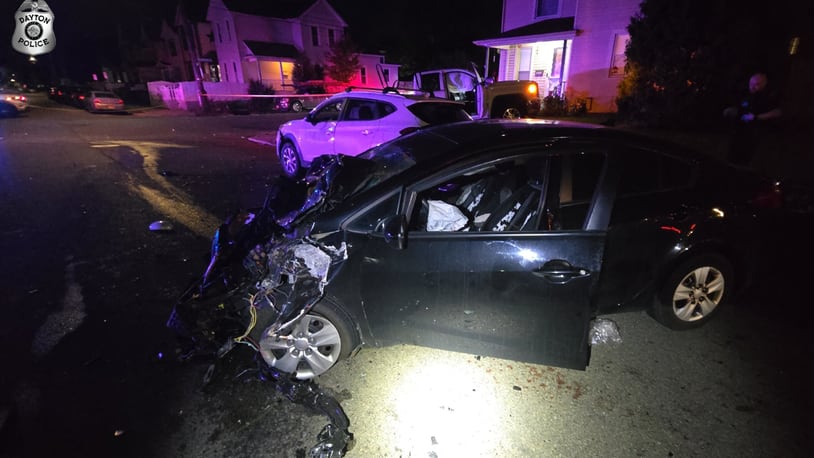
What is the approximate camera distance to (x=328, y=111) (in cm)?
768

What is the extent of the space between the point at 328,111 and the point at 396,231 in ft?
19.6

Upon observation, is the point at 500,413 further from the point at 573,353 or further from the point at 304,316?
the point at 304,316

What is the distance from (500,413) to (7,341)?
3.80 m

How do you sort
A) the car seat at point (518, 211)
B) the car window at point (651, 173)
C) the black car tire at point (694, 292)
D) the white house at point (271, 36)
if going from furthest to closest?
the white house at point (271, 36) < the black car tire at point (694, 292) < the car seat at point (518, 211) < the car window at point (651, 173)

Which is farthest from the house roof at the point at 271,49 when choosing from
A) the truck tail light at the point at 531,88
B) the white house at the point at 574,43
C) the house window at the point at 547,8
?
the truck tail light at the point at 531,88

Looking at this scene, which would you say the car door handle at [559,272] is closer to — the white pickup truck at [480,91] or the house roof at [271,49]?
the white pickup truck at [480,91]

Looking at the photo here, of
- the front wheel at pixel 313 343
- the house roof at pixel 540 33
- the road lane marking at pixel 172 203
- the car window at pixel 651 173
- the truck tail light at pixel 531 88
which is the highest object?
the house roof at pixel 540 33

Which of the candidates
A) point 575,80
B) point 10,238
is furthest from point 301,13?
point 10,238

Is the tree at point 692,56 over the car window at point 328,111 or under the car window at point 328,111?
over

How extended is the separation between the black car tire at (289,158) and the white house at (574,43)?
11.6 m

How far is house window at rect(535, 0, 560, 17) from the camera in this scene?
17.3m

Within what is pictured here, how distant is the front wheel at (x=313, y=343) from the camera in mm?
2619

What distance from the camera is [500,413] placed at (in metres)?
2.48

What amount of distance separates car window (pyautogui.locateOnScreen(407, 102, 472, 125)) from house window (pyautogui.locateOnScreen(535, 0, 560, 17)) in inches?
546
